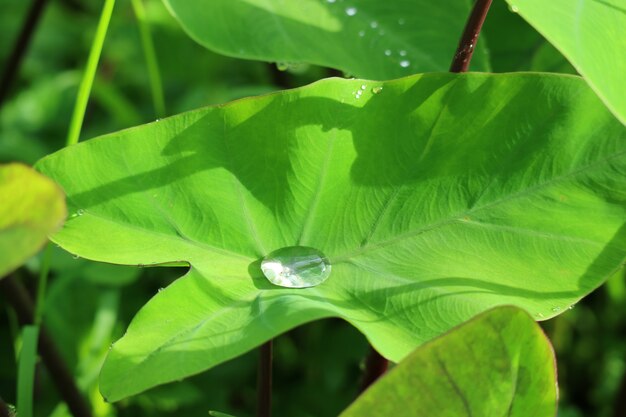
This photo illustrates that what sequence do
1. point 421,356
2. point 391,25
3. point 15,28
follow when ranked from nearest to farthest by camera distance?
point 421,356 → point 391,25 → point 15,28

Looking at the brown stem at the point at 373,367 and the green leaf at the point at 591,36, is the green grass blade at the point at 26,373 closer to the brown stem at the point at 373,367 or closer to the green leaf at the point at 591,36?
the brown stem at the point at 373,367

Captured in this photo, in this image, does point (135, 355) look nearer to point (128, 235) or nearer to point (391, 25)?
point (128, 235)

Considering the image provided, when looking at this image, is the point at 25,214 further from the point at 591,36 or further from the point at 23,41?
the point at 23,41

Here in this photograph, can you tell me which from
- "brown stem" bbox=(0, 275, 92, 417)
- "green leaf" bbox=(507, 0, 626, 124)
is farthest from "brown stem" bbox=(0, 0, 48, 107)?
"green leaf" bbox=(507, 0, 626, 124)

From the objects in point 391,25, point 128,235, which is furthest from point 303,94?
point 391,25

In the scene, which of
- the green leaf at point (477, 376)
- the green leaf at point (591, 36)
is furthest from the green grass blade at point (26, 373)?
the green leaf at point (591, 36)

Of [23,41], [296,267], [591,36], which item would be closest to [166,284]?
[23,41]
